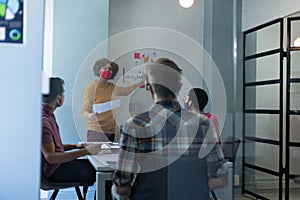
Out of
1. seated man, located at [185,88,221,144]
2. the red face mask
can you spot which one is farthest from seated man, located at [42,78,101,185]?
the red face mask

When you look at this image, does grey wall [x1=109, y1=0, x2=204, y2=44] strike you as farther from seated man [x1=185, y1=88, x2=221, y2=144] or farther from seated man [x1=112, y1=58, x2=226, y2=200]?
seated man [x1=112, y1=58, x2=226, y2=200]

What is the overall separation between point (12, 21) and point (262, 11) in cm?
349

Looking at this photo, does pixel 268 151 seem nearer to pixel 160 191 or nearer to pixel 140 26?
pixel 140 26

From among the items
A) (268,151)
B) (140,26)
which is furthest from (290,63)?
(140,26)

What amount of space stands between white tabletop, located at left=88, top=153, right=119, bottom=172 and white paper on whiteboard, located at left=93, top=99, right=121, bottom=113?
87cm

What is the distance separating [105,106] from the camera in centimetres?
370

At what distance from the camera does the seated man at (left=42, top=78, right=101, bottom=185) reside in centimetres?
229

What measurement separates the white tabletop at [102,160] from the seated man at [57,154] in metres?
0.05

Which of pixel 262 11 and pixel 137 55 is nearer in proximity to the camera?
pixel 137 55

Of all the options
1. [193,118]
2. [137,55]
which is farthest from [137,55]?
[193,118]

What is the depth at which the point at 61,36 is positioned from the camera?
11.3ft

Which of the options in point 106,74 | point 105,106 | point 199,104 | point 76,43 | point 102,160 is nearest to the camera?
point 102,160

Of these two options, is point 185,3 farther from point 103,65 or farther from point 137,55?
point 103,65

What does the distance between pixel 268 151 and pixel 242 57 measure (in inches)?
45.3
